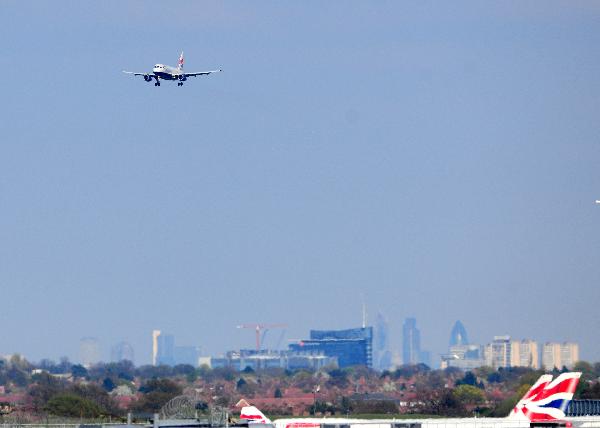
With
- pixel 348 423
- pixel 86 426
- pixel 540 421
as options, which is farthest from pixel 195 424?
pixel 540 421

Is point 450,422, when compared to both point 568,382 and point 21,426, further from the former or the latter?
point 21,426

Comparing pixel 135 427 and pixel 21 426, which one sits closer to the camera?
pixel 135 427

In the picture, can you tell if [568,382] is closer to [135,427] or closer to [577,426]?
[577,426]

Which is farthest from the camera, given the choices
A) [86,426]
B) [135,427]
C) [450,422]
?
[450,422]

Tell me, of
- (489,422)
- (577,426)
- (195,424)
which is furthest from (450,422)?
(195,424)

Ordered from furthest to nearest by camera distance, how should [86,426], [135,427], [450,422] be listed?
[450,422] < [86,426] < [135,427]

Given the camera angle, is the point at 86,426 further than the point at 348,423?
No
